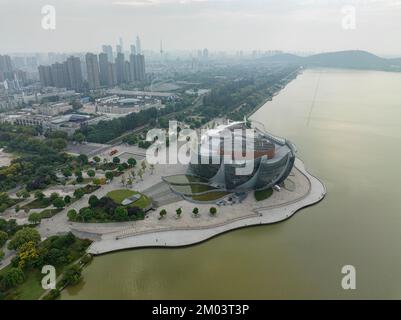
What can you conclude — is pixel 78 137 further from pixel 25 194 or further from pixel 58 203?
pixel 58 203

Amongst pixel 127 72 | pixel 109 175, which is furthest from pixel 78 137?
pixel 127 72

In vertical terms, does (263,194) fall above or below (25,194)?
below

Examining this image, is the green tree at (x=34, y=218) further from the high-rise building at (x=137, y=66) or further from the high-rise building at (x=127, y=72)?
the high-rise building at (x=137, y=66)

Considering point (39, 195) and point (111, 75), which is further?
point (111, 75)

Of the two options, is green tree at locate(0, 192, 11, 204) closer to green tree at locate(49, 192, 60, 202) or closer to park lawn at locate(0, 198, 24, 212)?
park lawn at locate(0, 198, 24, 212)

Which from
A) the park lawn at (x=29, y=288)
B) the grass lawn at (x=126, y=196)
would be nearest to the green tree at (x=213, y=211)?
the grass lawn at (x=126, y=196)

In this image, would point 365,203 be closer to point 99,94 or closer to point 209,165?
point 209,165

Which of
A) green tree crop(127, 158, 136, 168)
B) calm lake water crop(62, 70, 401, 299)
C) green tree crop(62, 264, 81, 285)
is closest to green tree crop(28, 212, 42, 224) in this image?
calm lake water crop(62, 70, 401, 299)

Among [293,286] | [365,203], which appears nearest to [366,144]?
[365,203]
